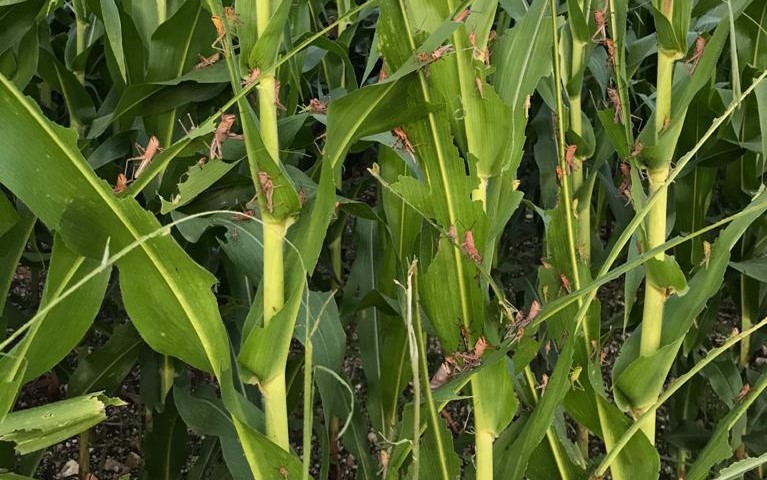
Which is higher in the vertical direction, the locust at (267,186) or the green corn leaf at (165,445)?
the locust at (267,186)

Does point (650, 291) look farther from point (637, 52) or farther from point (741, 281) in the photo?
point (741, 281)

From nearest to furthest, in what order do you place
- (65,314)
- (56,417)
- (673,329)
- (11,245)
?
(56,417) < (65,314) < (673,329) < (11,245)

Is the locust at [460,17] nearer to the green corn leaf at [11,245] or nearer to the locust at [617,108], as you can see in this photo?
the locust at [617,108]

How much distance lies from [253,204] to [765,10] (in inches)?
24.4

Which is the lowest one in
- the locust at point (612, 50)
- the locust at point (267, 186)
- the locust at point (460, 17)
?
the locust at point (612, 50)

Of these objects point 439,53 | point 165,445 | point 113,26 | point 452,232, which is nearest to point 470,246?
point 452,232

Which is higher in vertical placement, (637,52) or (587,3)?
(587,3)

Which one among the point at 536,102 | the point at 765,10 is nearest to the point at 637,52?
the point at 765,10

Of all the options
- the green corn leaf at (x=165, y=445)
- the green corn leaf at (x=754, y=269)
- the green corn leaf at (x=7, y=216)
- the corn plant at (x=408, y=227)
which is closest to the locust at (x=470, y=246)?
the corn plant at (x=408, y=227)

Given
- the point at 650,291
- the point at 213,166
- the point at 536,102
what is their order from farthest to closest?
the point at 536,102 < the point at 650,291 < the point at 213,166

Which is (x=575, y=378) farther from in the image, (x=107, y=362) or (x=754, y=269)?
(x=107, y=362)

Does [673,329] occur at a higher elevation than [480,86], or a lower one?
lower

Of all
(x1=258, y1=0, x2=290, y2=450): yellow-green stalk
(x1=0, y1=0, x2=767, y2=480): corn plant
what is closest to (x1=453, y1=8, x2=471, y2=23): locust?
(x1=0, y1=0, x2=767, y2=480): corn plant

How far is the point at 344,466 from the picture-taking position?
1.48 metres
